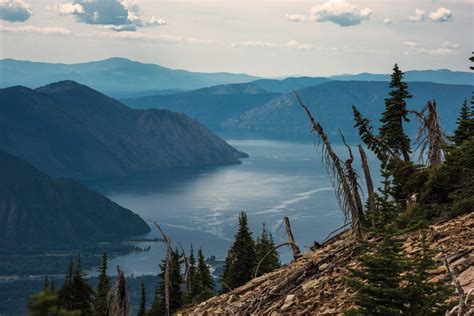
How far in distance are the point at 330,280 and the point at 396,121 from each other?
2709cm

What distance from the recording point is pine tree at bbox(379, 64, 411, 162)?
42.2 metres

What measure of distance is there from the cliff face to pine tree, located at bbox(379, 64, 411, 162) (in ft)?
73.1

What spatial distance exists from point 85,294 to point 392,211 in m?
44.2

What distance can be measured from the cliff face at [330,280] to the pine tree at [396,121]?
22271 mm

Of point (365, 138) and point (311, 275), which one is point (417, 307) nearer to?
point (311, 275)

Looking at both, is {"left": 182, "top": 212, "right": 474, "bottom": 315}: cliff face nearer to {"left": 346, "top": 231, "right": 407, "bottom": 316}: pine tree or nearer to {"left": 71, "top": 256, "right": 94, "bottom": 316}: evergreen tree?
{"left": 346, "top": 231, "right": 407, "bottom": 316}: pine tree

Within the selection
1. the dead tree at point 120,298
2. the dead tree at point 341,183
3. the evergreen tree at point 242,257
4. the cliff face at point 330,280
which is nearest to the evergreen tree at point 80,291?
the evergreen tree at point 242,257

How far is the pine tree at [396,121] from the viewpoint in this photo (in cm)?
4219

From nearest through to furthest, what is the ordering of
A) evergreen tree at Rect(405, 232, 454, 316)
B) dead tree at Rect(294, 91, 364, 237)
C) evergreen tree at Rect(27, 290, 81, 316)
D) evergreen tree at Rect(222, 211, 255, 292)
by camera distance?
evergreen tree at Rect(27, 290, 81, 316), evergreen tree at Rect(405, 232, 454, 316), dead tree at Rect(294, 91, 364, 237), evergreen tree at Rect(222, 211, 255, 292)

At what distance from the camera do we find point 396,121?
4312 centimetres

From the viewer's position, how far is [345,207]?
74.2 feet

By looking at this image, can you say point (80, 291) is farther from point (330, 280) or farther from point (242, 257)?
point (330, 280)

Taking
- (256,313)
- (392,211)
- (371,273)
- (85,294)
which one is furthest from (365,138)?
(85,294)

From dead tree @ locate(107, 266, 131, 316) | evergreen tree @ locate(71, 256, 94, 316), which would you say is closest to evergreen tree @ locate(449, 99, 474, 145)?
dead tree @ locate(107, 266, 131, 316)
